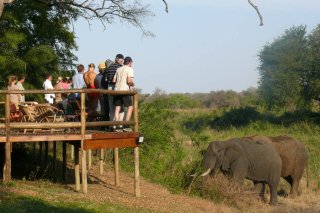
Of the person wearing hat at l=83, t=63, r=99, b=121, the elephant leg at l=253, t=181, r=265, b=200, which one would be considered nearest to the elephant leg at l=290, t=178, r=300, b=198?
the elephant leg at l=253, t=181, r=265, b=200

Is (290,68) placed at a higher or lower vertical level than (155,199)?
higher

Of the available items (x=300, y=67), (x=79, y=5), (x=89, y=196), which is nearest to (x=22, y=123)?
(x=89, y=196)

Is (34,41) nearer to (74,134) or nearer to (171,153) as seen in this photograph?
(171,153)

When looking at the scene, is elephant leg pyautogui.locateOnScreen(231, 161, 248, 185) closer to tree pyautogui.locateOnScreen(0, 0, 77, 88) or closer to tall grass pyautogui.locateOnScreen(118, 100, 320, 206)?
tall grass pyautogui.locateOnScreen(118, 100, 320, 206)

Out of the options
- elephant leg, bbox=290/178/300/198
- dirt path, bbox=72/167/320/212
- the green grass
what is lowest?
elephant leg, bbox=290/178/300/198

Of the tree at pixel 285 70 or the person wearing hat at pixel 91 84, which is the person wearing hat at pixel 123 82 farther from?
the tree at pixel 285 70

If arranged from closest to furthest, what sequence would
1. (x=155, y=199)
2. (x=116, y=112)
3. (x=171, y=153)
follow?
(x=116, y=112) → (x=155, y=199) → (x=171, y=153)

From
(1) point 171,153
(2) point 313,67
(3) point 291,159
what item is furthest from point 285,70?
(1) point 171,153

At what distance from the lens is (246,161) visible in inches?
882

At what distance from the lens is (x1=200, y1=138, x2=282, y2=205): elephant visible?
21.7 m

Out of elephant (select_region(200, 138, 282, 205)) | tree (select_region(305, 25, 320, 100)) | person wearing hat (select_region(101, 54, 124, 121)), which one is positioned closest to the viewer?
person wearing hat (select_region(101, 54, 124, 121))

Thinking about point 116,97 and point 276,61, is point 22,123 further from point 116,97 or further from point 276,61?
point 276,61

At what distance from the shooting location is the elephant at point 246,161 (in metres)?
21.7

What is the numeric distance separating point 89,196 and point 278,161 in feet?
30.0
